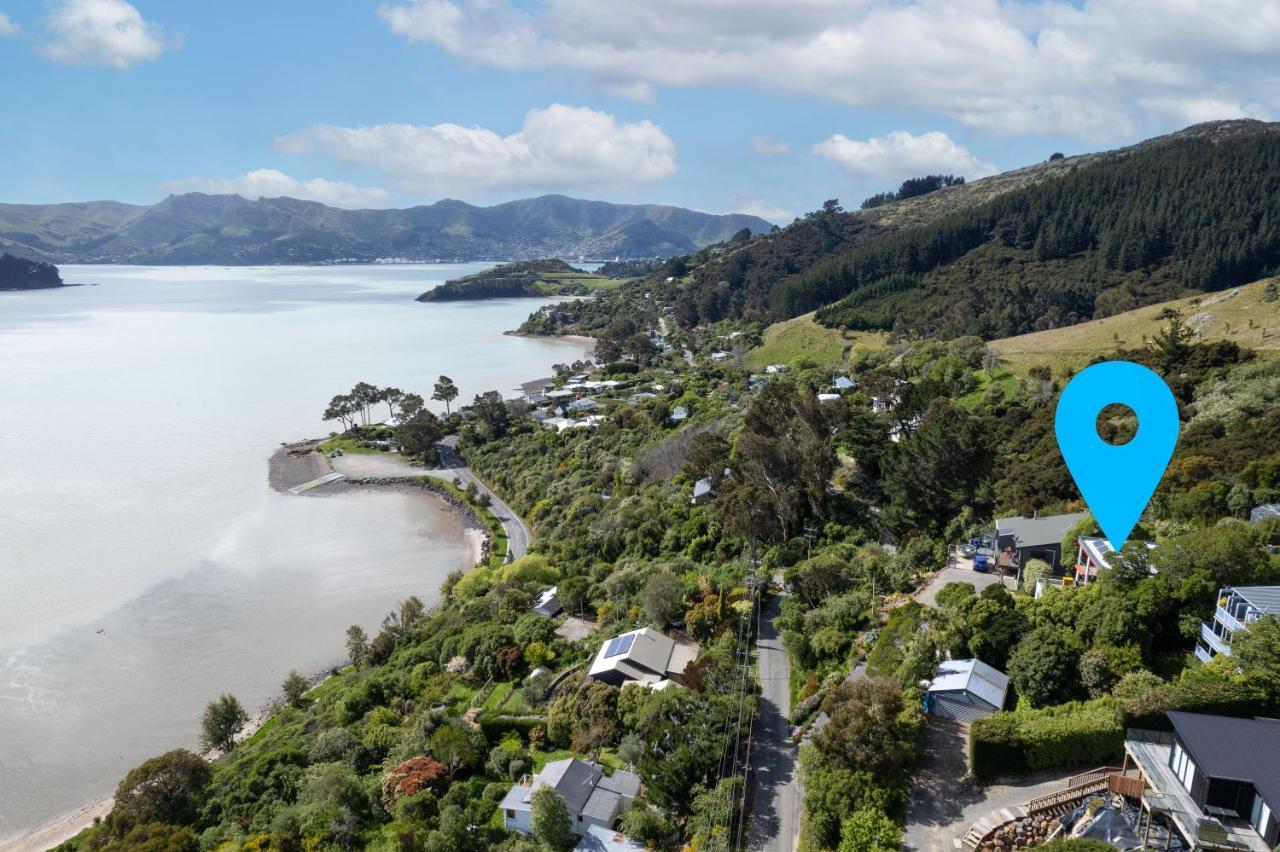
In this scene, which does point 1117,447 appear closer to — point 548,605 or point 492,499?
point 548,605

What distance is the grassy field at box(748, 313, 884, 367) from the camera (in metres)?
53.2

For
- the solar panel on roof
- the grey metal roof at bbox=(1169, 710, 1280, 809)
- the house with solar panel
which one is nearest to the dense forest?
the house with solar panel

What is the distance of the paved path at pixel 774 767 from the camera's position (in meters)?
11.5

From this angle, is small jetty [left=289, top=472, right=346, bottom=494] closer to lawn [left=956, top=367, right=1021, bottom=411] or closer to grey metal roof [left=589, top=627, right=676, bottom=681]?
grey metal roof [left=589, top=627, right=676, bottom=681]

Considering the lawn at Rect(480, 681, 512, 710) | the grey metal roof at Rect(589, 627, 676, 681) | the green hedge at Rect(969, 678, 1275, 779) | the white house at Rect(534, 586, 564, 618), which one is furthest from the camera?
the white house at Rect(534, 586, 564, 618)

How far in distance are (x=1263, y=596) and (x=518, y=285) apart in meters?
146

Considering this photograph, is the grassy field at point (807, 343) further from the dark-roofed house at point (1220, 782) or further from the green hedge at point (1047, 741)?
the dark-roofed house at point (1220, 782)

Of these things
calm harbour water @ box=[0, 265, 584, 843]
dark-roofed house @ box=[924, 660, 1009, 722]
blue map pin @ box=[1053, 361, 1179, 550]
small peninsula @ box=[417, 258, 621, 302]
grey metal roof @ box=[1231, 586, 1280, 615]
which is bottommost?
calm harbour water @ box=[0, 265, 584, 843]

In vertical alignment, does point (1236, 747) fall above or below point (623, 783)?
above

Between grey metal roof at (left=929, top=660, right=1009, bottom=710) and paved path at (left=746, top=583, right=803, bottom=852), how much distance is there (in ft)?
9.25

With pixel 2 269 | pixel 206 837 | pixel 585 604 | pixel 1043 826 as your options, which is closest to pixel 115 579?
pixel 206 837

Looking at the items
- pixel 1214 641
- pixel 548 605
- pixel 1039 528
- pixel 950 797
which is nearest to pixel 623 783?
pixel 950 797

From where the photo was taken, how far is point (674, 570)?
896 inches

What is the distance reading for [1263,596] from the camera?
1149cm
